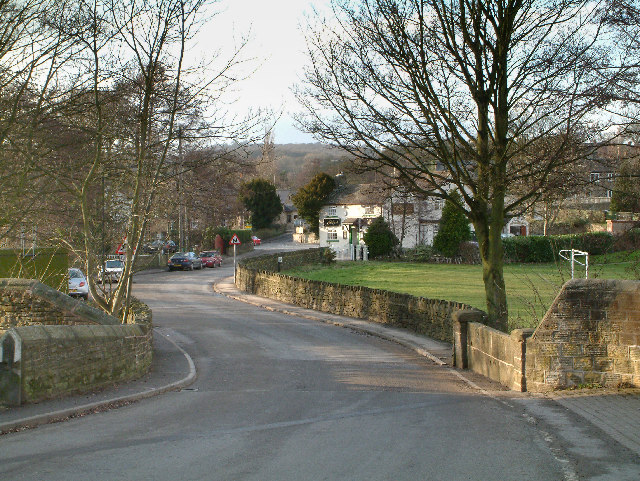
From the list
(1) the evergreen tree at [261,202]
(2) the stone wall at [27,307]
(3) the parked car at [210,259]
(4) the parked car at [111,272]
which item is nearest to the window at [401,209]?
(3) the parked car at [210,259]

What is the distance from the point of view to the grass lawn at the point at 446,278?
2964 cm

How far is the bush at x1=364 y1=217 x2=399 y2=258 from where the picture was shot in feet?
190

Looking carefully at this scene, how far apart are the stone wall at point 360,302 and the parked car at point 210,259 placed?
19756 millimetres

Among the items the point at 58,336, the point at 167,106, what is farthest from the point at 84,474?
the point at 167,106

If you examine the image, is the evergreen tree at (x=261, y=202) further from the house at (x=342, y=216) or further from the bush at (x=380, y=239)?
the bush at (x=380, y=239)

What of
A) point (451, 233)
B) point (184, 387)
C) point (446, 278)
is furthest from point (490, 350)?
point (451, 233)

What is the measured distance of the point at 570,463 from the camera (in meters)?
7.14

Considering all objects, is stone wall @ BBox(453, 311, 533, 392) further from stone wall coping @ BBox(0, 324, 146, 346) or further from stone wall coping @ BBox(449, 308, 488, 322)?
stone wall coping @ BBox(0, 324, 146, 346)

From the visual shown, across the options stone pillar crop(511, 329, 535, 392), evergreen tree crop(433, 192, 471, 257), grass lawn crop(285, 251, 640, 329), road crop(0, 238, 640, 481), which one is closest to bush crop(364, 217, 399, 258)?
grass lawn crop(285, 251, 640, 329)

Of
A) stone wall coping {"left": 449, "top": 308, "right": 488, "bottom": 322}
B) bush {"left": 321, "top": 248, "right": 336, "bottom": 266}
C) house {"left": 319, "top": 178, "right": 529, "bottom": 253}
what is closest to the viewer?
stone wall coping {"left": 449, "top": 308, "right": 488, "bottom": 322}

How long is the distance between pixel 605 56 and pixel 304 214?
66.9 m

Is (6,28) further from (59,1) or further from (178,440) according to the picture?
(178,440)

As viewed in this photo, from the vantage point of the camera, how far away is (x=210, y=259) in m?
62.6

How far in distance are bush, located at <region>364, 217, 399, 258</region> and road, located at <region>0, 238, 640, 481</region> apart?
42.9 meters
